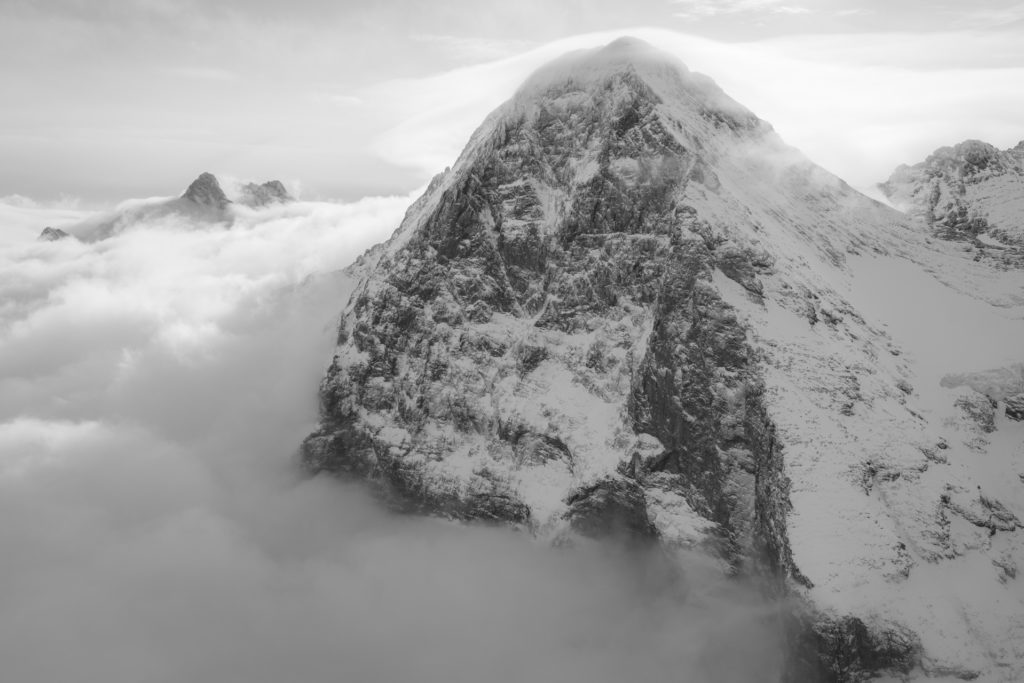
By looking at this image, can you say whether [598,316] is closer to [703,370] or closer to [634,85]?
[703,370]

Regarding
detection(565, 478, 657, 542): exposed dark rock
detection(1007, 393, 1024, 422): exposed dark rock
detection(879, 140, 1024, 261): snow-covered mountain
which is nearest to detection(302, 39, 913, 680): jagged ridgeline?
detection(565, 478, 657, 542): exposed dark rock

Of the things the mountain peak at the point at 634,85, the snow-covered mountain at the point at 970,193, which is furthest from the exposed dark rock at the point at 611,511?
the snow-covered mountain at the point at 970,193

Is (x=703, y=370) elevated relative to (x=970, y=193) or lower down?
lower down

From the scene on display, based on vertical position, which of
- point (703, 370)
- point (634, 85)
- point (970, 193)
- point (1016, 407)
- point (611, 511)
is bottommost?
point (611, 511)

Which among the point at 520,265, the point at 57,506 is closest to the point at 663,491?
the point at 520,265

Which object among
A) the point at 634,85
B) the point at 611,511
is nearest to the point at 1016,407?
the point at 611,511

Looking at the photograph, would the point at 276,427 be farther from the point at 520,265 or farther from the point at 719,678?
the point at 719,678
